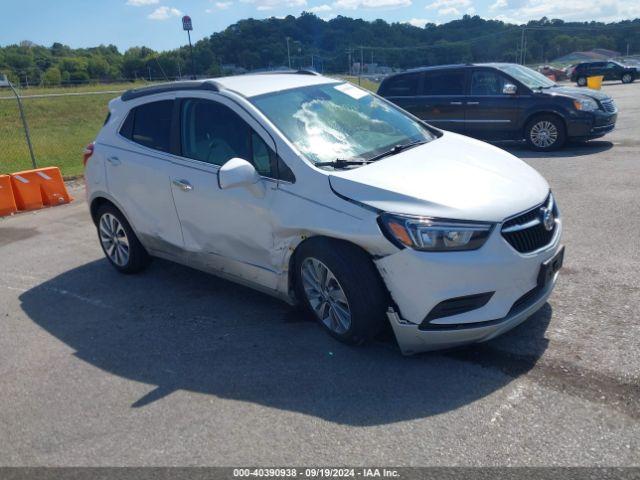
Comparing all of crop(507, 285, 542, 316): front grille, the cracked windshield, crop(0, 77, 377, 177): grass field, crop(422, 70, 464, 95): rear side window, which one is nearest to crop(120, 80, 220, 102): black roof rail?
the cracked windshield

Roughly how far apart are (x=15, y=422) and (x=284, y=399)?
5.39 feet

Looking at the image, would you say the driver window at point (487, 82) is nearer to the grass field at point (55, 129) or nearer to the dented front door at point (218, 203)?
the dented front door at point (218, 203)

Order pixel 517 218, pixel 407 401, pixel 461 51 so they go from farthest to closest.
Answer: pixel 461 51
pixel 517 218
pixel 407 401

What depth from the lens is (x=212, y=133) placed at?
474 centimetres

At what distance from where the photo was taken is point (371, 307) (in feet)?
12.1

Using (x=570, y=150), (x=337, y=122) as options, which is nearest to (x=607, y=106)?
(x=570, y=150)

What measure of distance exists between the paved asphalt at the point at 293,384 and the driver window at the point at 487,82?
666 centimetres

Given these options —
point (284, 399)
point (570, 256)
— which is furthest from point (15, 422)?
point (570, 256)

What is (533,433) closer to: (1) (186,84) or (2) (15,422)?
(2) (15,422)

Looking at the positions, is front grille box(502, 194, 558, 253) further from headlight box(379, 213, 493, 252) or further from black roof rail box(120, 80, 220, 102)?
black roof rail box(120, 80, 220, 102)

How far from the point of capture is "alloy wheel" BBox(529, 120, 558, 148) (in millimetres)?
11096

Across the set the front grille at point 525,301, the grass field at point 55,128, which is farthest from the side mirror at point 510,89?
the grass field at point 55,128

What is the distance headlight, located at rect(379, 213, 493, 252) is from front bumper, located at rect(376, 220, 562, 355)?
0.04 metres

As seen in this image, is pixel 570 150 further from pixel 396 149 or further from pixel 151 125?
pixel 151 125
